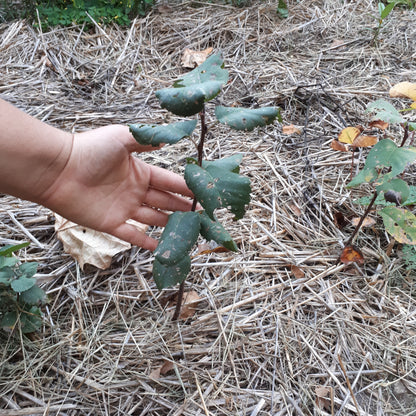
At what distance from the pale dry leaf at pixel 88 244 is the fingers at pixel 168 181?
25 centimetres

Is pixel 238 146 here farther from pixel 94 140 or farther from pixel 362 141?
pixel 94 140

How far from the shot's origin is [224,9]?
3281 millimetres

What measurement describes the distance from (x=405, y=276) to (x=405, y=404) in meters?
0.53

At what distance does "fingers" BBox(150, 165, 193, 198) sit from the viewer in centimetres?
157

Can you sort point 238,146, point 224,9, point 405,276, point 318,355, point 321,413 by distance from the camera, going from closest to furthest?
point 321,413 < point 318,355 < point 405,276 < point 238,146 < point 224,9

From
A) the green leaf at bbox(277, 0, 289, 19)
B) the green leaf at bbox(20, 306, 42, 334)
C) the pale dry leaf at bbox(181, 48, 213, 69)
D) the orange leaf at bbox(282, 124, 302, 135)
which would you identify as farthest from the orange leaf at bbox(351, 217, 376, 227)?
the green leaf at bbox(277, 0, 289, 19)

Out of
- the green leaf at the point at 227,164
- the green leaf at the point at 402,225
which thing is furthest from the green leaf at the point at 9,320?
the green leaf at the point at 402,225

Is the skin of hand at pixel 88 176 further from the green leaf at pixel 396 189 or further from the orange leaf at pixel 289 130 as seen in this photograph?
the orange leaf at pixel 289 130

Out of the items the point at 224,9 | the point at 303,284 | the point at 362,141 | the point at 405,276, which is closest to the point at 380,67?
the point at 362,141

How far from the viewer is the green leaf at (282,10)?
10.4ft

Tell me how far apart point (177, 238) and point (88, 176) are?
0.57 m

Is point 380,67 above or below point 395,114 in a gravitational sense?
below

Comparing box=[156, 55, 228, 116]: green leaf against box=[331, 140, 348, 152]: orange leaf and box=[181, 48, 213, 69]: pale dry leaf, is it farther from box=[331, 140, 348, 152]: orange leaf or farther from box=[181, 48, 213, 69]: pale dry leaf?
box=[181, 48, 213, 69]: pale dry leaf

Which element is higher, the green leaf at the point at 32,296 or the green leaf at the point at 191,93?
the green leaf at the point at 191,93
